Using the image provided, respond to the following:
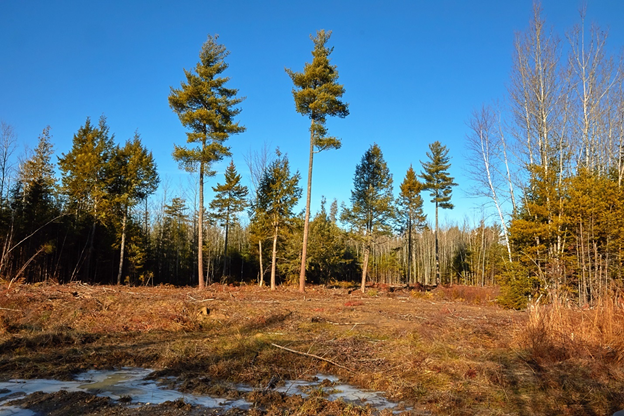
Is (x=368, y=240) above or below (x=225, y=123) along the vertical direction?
below

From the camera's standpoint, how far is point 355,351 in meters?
7.97

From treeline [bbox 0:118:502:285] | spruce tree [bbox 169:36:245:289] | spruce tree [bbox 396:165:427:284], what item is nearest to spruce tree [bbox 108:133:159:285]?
treeline [bbox 0:118:502:285]

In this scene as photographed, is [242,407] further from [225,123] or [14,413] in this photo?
[225,123]

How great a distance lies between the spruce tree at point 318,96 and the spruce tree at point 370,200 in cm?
770

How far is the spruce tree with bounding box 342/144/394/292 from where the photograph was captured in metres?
28.1

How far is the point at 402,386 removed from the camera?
588cm

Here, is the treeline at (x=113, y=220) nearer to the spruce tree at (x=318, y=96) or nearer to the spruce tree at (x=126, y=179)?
the spruce tree at (x=126, y=179)

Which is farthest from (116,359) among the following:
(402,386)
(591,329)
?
(591,329)

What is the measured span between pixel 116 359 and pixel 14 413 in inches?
116

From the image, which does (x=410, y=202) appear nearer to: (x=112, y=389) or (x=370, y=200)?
(x=370, y=200)

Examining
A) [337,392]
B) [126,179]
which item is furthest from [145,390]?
[126,179]

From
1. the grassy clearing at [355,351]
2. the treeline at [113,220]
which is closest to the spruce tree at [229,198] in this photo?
the treeline at [113,220]

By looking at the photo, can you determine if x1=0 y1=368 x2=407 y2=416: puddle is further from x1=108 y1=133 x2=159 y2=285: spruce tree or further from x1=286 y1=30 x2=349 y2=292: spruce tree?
x1=108 y1=133 x2=159 y2=285: spruce tree

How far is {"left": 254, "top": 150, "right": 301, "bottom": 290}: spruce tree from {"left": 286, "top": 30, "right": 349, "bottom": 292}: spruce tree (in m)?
6.16
